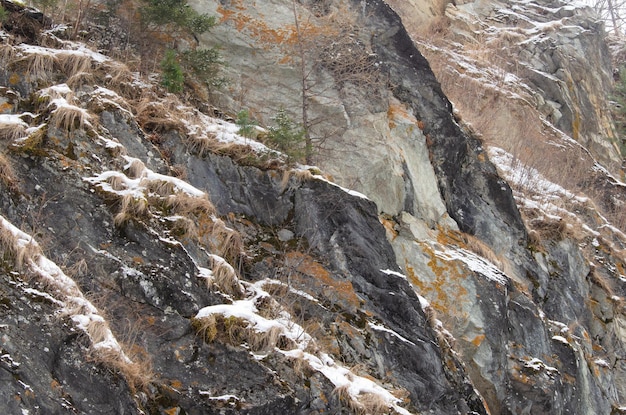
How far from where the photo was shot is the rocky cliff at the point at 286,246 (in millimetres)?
5473

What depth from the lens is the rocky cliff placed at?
547 centimetres

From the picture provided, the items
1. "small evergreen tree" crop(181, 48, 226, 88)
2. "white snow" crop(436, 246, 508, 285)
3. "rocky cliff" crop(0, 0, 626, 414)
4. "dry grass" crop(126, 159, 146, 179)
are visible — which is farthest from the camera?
"small evergreen tree" crop(181, 48, 226, 88)

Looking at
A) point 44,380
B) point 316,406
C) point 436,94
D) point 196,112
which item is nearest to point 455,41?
point 436,94

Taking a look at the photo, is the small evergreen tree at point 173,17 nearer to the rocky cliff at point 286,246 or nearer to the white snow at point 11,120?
the rocky cliff at point 286,246

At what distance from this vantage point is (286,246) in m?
7.68

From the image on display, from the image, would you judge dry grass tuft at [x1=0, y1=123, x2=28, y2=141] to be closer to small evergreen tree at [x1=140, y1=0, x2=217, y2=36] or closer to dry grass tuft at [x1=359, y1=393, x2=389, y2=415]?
small evergreen tree at [x1=140, y1=0, x2=217, y2=36]

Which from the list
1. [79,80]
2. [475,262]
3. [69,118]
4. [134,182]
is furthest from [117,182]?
[475,262]

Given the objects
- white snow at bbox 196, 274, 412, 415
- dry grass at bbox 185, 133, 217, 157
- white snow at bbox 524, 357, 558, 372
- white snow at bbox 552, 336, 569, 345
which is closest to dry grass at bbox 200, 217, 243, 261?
white snow at bbox 196, 274, 412, 415

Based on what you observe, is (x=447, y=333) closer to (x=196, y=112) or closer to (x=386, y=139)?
(x=386, y=139)

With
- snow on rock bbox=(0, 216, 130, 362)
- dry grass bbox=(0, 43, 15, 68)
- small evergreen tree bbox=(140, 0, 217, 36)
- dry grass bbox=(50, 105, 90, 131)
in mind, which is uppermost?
small evergreen tree bbox=(140, 0, 217, 36)

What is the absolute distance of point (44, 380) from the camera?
4.70 metres

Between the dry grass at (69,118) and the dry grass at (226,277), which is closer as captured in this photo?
the dry grass at (226,277)

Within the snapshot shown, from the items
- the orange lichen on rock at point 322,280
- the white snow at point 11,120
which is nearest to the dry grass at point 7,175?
the white snow at point 11,120

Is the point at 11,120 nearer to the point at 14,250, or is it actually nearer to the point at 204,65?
the point at 14,250
